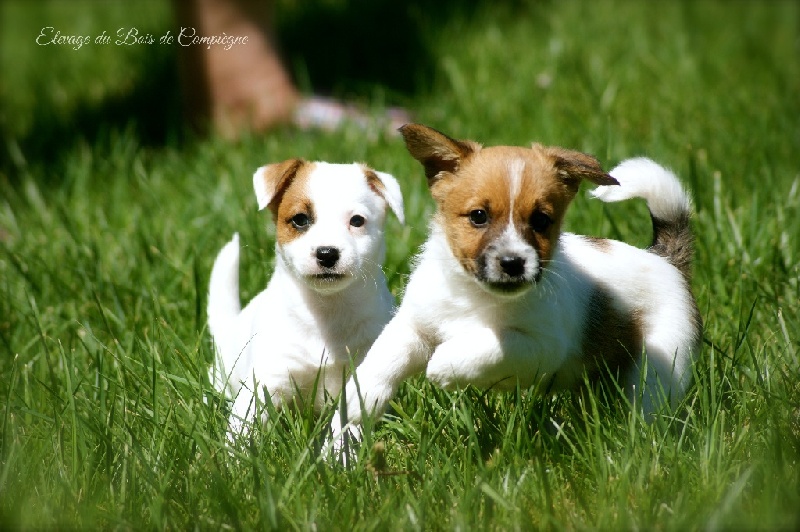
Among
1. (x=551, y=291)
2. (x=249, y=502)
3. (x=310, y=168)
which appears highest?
(x=310, y=168)

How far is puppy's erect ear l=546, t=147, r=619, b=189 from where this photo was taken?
9.38 ft

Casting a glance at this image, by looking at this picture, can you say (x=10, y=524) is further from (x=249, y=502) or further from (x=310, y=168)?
(x=310, y=168)

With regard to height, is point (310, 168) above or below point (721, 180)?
above

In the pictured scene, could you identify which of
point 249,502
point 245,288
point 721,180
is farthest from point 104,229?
point 721,180

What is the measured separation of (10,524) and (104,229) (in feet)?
8.90

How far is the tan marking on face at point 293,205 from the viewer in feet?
10.3

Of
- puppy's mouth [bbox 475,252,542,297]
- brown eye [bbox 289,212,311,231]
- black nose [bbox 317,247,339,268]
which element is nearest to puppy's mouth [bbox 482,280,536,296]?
puppy's mouth [bbox 475,252,542,297]

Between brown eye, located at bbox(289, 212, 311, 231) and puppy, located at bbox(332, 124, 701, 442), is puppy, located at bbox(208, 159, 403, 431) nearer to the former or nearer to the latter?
brown eye, located at bbox(289, 212, 311, 231)

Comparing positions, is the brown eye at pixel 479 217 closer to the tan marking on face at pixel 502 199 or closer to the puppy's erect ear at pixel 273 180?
the tan marking on face at pixel 502 199

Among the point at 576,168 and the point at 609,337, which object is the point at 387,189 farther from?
the point at 609,337

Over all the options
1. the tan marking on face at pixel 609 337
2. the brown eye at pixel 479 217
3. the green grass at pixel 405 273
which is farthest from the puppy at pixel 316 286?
the tan marking on face at pixel 609 337

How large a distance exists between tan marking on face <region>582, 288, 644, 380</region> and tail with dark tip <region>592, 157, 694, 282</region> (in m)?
0.34

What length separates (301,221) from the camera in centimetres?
314

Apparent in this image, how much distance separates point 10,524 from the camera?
7.79ft
